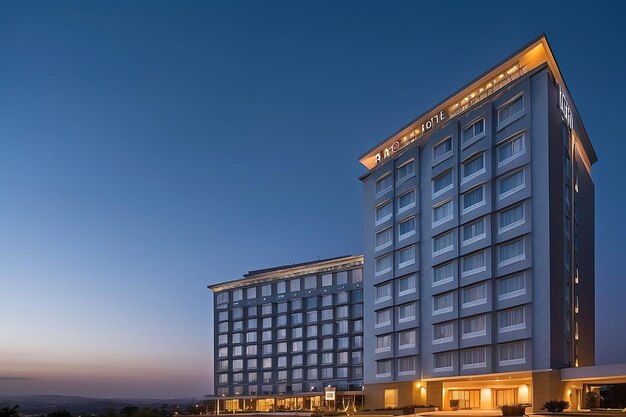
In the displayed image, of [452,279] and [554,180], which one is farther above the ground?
[554,180]

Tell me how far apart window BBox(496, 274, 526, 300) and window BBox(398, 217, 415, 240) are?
16.5 meters

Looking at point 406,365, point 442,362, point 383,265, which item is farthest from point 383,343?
point 442,362

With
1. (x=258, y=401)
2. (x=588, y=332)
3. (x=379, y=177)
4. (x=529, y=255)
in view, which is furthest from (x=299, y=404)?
(x=529, y=255)

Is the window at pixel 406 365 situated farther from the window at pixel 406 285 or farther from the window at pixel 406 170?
the window at pixel 406 170

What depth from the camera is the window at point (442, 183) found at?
252ft

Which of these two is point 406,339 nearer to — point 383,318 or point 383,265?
point 383,318

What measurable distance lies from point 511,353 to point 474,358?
5.63 m

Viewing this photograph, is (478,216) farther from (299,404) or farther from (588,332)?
(299,404)

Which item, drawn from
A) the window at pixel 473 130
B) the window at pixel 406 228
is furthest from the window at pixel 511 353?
the window at pixel 473 130

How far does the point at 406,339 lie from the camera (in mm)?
82062

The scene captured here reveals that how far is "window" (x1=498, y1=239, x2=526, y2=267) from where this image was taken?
65.5m

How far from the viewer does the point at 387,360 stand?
281ft

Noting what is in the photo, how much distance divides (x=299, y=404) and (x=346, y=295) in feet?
69.0

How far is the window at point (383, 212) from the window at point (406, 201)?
214 cm
